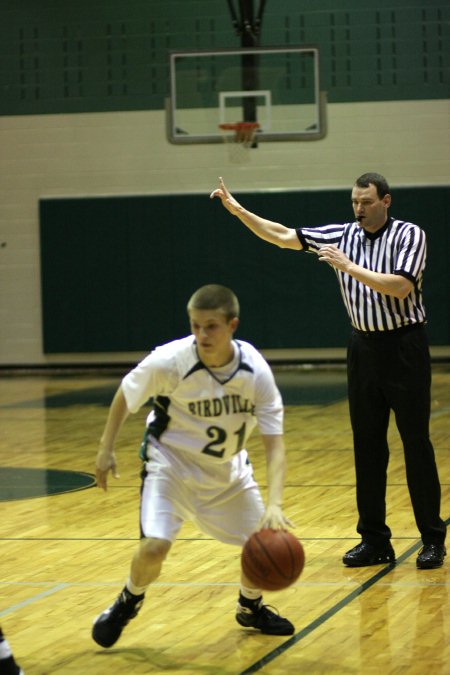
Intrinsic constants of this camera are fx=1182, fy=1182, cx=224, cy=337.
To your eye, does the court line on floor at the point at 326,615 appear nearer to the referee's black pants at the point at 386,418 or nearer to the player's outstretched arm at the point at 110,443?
the referee's black pants at the point at 386,418

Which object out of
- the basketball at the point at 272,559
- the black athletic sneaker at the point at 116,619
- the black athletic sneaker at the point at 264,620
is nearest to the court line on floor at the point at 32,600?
the black athletic sneaker at the point at 116,619

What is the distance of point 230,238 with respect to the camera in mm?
19594

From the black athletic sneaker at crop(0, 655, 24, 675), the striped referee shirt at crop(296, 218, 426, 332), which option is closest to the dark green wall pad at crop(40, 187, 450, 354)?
the striped referee shirt at crop(296, 218, 426, 332)

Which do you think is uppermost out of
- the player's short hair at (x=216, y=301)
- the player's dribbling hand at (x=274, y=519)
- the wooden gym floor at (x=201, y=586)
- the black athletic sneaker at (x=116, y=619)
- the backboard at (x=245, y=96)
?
the backboard at (x=245, y=96)

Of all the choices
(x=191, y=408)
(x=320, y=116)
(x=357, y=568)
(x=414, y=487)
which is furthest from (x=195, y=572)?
(x=320, y=116)

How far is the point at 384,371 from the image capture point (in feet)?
21.2

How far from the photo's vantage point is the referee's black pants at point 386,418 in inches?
253

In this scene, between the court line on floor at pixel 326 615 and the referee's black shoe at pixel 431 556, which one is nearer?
the court line on floor at pixel 326 615

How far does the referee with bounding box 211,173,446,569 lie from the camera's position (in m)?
6.41

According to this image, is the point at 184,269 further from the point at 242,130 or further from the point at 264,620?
the point at 264,620

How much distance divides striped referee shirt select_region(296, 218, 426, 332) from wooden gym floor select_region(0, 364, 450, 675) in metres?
1.37

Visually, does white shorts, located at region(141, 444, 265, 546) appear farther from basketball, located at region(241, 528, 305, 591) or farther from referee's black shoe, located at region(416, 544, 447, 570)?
referee's black shoe, located at region(416, 544, 447, 570)

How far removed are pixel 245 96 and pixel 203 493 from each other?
12.9 m

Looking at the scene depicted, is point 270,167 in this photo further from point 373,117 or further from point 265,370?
point 265,370
